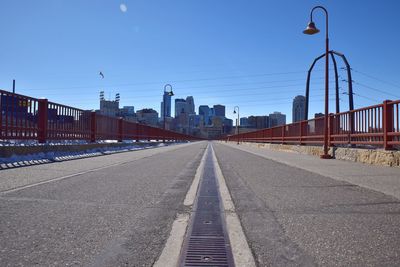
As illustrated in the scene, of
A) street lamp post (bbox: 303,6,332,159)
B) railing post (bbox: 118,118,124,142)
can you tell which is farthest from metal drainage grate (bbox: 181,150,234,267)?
railing post (bbox: 118,118,124,142)

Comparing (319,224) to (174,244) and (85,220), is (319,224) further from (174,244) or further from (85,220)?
(85,220)

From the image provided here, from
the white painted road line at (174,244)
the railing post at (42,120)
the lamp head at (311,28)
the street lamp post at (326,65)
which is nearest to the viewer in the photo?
the white painted road line at (174,244)

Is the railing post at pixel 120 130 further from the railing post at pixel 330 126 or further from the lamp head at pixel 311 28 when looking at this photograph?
the railing post at pixel 330 126

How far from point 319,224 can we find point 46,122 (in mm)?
13755

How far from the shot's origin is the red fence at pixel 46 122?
1403 centimetres

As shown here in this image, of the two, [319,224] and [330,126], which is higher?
[330,126]

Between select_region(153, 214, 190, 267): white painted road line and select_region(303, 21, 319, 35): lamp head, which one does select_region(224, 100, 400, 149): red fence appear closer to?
select_region(303, 21, 319, 35): lamp head

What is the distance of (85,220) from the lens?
17.1ft

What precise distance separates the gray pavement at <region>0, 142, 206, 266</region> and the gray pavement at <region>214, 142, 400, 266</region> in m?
1.05

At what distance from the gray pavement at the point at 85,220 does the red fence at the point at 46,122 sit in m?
5.50

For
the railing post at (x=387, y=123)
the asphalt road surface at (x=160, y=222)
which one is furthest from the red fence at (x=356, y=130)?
the asphalt road surface at (x=160, y=222)

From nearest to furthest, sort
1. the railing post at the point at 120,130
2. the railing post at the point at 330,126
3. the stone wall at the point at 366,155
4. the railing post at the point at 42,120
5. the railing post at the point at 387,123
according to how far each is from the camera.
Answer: the stone wall at the point at 366,155, the railing post at the point at 387,123, the railing post at the point at 42,120, the railing post at the point at 330,126, the railing post at the point at 120,130

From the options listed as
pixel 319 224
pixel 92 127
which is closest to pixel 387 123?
pixel 319 224

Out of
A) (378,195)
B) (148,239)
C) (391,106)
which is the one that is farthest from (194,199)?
(391,106)
